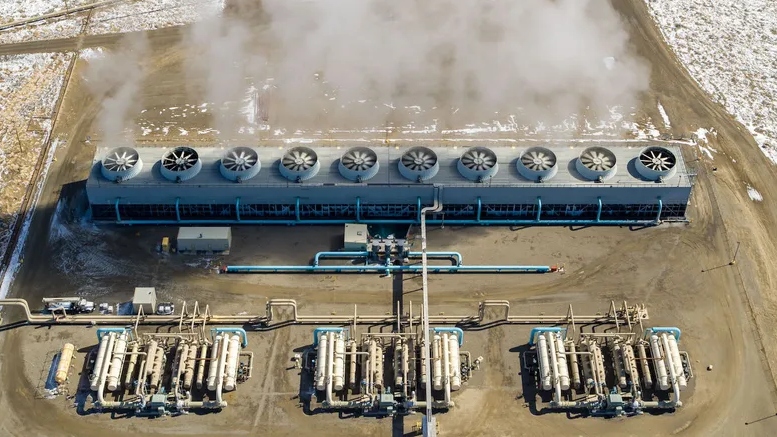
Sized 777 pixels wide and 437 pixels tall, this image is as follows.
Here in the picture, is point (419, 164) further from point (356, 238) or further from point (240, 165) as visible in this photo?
point (240, 165)

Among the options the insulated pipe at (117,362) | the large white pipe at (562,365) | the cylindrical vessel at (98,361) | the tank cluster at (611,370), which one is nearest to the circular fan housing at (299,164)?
the insulated pipe at (117,362)

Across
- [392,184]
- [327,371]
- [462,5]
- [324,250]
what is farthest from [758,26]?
[327,371]

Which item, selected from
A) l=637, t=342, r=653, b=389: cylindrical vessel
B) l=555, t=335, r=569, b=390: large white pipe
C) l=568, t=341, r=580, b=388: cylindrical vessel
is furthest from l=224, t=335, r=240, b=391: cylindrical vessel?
l=637, t=342, r=653, b=389: cylindrical vessel

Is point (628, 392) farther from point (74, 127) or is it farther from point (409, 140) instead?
point (74, 127)

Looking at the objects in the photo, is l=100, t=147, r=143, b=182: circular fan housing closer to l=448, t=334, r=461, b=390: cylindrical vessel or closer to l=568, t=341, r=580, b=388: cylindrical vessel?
l=448, t=334, r=461, b=390: cylindrical vessel

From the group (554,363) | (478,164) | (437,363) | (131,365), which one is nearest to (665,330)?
(554,363)
